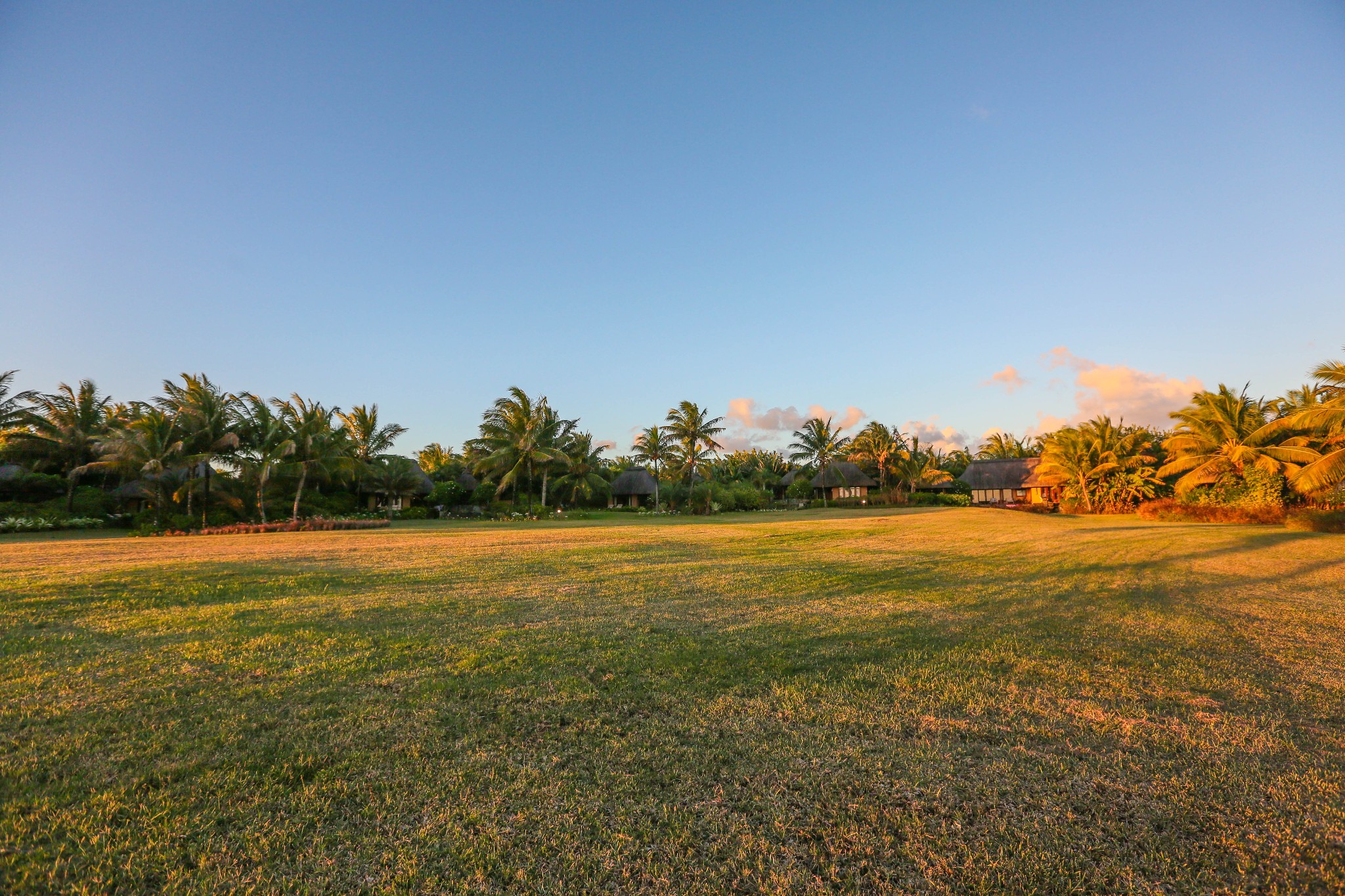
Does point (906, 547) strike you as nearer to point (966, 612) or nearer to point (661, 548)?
point (661, 548)

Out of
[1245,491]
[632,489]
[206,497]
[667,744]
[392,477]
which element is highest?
[392,477]

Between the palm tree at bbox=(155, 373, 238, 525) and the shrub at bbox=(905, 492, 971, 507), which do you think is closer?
the palm tree at bbox=(155, 373, 238, 525)

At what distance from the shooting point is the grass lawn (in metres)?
2.35

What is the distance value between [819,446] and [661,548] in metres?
39.0

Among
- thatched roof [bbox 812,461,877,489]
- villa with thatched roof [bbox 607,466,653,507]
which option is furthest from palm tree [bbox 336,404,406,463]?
thatched roof [bbox 812,461,877,489]

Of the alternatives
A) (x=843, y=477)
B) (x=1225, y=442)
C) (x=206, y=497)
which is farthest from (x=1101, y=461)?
(x=206, y=497)

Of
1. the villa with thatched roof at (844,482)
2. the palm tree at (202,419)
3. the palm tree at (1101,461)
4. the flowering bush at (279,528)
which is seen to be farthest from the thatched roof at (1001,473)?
the palm tree at (202,419)

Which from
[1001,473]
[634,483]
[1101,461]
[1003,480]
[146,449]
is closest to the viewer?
[146,449]

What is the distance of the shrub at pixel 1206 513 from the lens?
74.3ft

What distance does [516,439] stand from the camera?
34094mm

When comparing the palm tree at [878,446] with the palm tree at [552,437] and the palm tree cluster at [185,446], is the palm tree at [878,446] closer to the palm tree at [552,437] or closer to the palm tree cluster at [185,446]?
the palm tree at [552,437]

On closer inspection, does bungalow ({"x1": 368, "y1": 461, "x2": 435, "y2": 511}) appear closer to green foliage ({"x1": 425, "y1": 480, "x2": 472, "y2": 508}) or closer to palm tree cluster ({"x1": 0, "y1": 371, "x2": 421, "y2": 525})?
green foliage ({"x1": 425, "y1": 480, "x2": 472, "y2": 508})

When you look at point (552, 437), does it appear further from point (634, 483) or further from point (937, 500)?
point (937, 500)

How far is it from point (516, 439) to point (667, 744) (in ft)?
105
